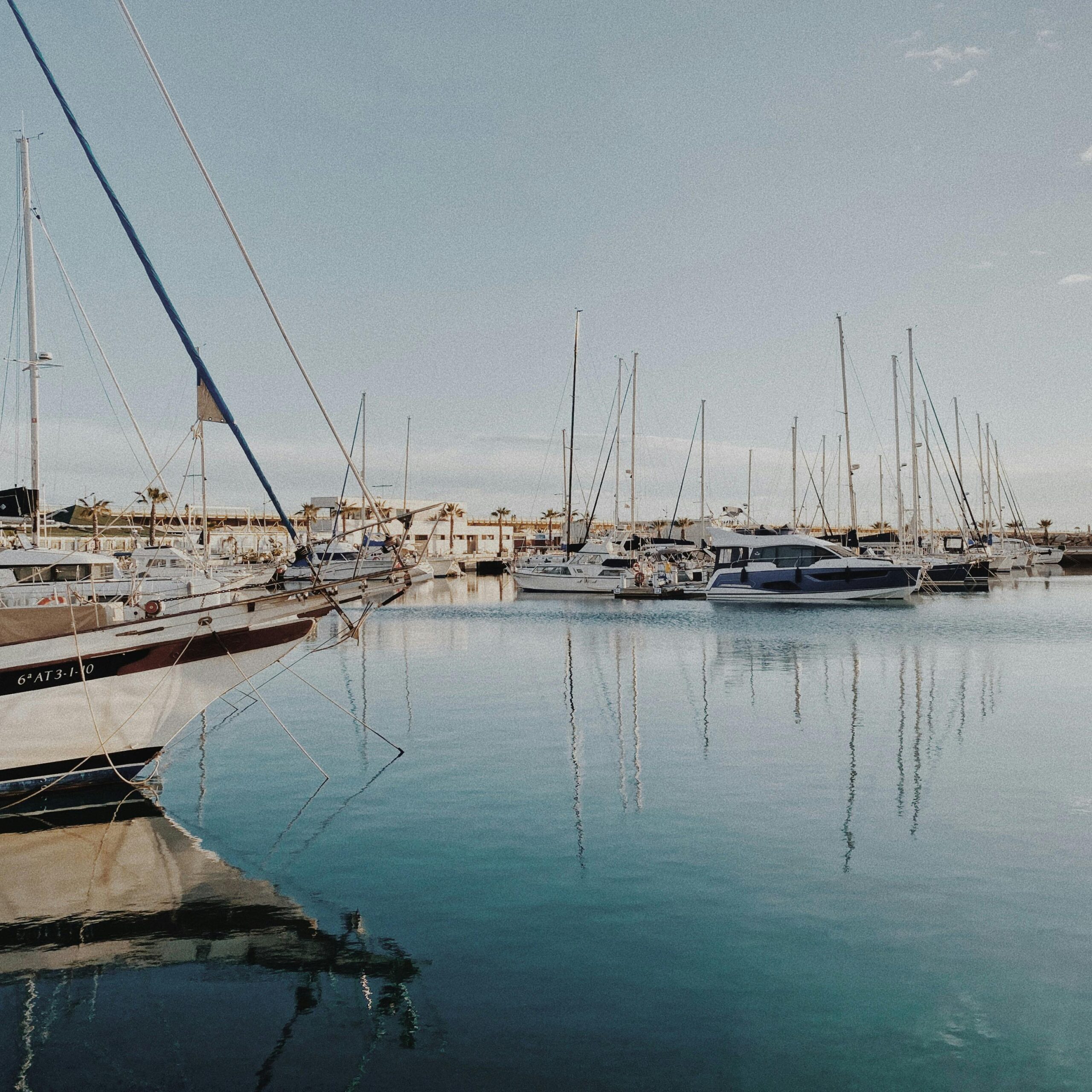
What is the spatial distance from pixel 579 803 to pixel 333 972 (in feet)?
17.9

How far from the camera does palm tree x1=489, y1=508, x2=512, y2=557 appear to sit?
503 feet

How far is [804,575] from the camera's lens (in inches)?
2007

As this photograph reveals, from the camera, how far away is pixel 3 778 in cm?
1223

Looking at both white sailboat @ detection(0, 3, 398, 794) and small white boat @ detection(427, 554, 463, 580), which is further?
small white boat @ detection(427, 554, 463, 580)

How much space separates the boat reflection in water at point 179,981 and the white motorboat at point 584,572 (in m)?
51.6

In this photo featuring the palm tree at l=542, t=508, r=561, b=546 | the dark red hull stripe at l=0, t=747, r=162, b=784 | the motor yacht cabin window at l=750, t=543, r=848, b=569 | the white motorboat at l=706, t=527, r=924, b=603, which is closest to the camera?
the dark red hull stripe at l=0, t=747, r=162, b=784

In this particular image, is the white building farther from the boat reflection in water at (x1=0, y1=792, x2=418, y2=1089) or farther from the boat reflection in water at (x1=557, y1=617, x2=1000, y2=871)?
the boat reflection in water at (x1=0, y1=792, x2=418, y2=1089)

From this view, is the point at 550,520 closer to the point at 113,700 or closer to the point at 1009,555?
the point at 1009,555

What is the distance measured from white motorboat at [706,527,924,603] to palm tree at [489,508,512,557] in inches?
3440

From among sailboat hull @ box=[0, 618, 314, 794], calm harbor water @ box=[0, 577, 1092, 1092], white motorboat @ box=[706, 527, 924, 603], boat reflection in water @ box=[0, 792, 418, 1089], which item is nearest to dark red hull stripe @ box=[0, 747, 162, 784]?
sailboat hull @ box=[0, 618, 314, 794]

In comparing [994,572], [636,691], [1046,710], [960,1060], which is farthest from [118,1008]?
[994,572]

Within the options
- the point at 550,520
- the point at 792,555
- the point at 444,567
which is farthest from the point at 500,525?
the point at 792,555

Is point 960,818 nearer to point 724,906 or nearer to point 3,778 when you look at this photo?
point 724,906

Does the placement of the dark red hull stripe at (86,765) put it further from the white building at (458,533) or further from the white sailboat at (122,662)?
the white building at (458,533)
